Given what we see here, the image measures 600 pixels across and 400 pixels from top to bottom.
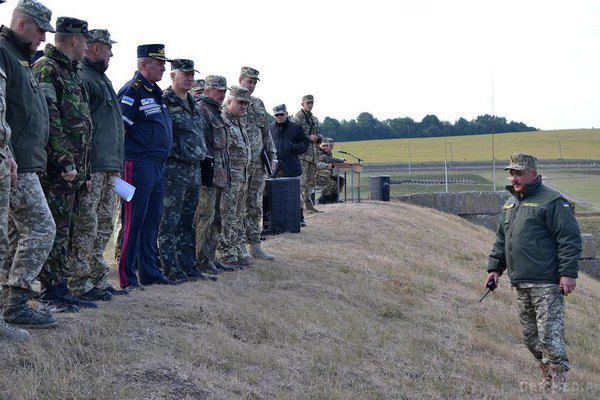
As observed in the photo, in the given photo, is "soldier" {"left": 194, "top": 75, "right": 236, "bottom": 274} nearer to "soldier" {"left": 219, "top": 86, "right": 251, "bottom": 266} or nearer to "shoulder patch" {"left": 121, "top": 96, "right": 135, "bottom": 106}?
"soldier" {"left": 219, "top": 86, "right": 251, "bottom": 266}

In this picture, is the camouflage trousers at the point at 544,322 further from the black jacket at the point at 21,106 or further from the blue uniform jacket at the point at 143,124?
the black jacket at the point at 21,106

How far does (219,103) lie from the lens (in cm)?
1032

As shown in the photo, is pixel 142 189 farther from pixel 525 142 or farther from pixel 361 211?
pixel 525 142

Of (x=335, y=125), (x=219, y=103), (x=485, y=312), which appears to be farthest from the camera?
(x=335, y=125)

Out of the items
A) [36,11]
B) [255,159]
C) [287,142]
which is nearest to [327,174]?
[287,142]

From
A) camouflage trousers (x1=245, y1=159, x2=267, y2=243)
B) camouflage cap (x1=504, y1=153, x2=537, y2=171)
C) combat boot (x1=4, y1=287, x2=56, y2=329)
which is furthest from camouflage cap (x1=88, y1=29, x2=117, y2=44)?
camouflage trousers (x1=245, y1=159, x2=267, y2=243)

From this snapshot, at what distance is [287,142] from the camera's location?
591 inches

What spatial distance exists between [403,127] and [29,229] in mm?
92068

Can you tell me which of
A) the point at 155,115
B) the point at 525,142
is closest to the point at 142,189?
the point at 155,115

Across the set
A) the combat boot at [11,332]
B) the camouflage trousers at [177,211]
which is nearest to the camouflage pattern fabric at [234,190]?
the camouflage trousers at [177,211]

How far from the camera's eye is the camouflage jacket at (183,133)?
9.30 metres

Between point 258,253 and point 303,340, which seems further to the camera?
point 258,253

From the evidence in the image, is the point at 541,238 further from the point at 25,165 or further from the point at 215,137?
the point at 25,165

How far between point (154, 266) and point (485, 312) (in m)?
4.63
